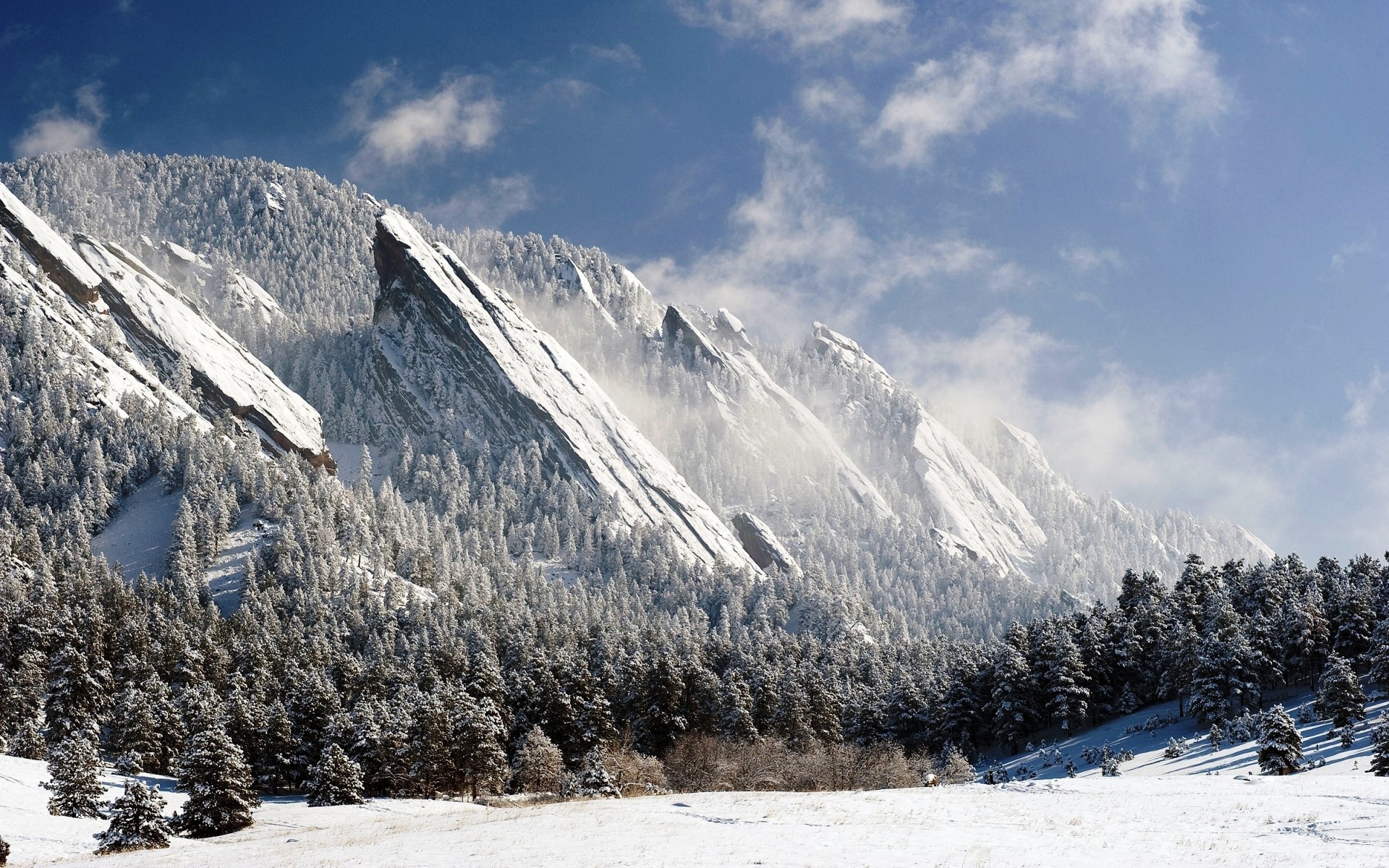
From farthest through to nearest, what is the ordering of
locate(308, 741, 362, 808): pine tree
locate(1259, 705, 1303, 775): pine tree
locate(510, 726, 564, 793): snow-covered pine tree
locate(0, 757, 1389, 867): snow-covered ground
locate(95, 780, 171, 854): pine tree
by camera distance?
locate(510, 726, 564, 793): snow-covered pine tree, locate(308, 741, 362, 808): pine tree, locate(1259, 705, 1303, 775): pine tree, locate(95, 780, 171, 854): pine tree, locate(0, 757, 1389, 867): snow-covered ground

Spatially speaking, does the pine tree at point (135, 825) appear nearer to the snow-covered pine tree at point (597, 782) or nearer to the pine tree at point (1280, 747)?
the snow-covered pine tree at point (597, 782)

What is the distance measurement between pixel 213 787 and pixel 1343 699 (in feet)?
218

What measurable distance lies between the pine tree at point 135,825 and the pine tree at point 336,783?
826 inches

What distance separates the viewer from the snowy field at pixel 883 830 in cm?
2531

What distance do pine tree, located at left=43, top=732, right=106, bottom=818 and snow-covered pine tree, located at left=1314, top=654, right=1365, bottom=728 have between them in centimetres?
7180

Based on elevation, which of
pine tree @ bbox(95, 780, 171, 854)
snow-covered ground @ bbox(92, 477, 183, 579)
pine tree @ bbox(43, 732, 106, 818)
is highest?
snow-covered ground @ bbox(92, 477, 183, 579)

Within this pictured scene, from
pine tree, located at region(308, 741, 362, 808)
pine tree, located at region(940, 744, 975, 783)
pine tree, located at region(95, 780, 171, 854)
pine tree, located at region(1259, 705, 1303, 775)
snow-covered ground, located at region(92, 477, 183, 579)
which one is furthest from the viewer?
snow-covered ground, located at region(92, 477, 183, 579)

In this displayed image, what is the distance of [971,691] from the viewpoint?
9319 centimetres

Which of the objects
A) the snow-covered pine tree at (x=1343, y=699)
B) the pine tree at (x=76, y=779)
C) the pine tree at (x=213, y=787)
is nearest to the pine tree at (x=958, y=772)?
the snow-covered pine tree at (x=1343, y=699)

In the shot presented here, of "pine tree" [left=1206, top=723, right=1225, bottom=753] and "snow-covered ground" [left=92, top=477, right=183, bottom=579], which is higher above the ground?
"snow-covered ground" [left=92, top=477, right=183, bottom=579]

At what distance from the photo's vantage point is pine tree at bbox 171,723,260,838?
50.5m

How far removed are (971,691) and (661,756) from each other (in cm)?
3063

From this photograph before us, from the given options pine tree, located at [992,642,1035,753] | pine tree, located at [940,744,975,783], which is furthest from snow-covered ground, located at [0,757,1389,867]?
pine tree, located at [992,642,1035,753]

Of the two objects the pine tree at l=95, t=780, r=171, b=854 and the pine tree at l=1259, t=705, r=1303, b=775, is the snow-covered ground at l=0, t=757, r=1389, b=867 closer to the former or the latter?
the pine tree at l=95, t=780, r=171, b=854
